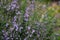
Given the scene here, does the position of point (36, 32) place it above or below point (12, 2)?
below

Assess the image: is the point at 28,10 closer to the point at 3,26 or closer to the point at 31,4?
the point at 31,4

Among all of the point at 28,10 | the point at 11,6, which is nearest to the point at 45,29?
the point at 28,10

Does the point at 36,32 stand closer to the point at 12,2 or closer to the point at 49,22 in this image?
the point at 49,22

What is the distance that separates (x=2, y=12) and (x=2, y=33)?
0.32 metres

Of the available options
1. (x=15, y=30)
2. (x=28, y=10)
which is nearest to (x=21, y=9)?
(x=28, y=10)

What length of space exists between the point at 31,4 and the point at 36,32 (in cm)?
45

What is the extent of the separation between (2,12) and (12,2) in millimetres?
213

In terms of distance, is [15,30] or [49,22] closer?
[15,30]

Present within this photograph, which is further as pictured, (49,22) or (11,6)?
(49,22)

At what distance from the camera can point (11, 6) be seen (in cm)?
333

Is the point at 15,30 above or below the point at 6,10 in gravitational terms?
below

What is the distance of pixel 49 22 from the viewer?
11.8 feet

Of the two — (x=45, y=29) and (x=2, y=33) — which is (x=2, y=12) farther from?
(x=45, y=29)

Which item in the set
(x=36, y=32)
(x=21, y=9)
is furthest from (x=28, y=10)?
(x=36, y=32)
